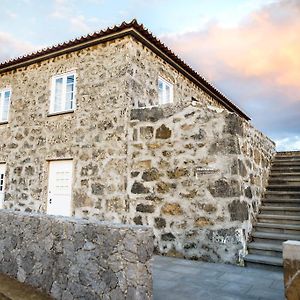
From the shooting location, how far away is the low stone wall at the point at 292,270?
7.71 feet

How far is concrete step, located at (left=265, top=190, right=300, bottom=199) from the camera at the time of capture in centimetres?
589

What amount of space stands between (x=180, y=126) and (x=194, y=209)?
158 centimetres

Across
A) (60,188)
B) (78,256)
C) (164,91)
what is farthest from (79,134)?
(78,256)

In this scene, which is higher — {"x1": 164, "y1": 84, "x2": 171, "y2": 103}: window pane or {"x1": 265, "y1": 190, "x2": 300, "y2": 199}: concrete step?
{"x1": 164, "y1": 84, "x2": 171, "y2": 103}: window pane

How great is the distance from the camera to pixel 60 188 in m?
7.05

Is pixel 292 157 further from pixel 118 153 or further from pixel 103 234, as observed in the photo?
pixel 103 234

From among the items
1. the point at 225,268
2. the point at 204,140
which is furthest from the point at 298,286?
the point at 204,140

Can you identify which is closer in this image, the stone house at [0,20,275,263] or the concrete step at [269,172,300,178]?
the stone house at [0,20,275,263]

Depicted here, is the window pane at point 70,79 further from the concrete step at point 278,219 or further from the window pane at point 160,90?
the concrete step at point 278,219

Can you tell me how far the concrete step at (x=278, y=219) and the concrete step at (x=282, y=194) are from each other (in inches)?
30.9

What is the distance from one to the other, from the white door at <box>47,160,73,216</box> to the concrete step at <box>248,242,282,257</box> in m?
4.08

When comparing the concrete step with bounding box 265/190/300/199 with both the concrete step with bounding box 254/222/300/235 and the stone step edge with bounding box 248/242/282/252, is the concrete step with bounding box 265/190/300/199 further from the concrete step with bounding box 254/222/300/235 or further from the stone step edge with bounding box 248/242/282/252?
the stone step edge with bounding box 248/242/282/252

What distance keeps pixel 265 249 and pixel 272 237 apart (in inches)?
12.3

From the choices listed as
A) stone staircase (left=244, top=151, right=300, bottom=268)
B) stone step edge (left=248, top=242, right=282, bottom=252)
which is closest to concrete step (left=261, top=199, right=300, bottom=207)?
stone staircase (left=244, top=151, right=300, bottom=268)
